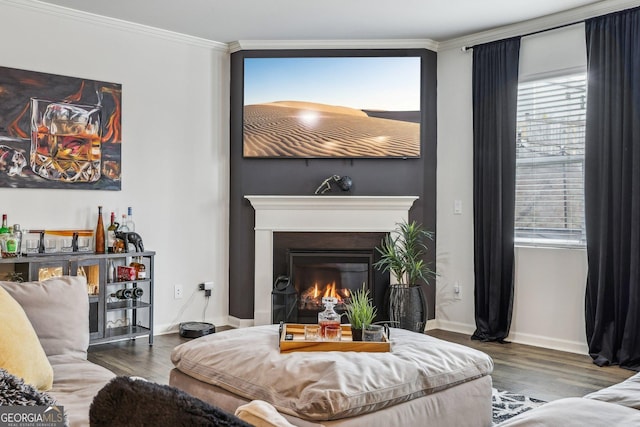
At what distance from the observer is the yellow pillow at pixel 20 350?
6.31 ft

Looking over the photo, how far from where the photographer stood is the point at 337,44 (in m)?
5.46

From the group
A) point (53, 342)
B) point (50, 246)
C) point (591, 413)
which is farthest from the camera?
point (50, 246)

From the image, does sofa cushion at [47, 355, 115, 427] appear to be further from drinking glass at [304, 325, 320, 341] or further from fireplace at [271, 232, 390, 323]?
fireplace at [271, 232, 390, 323]

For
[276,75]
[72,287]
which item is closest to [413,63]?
[276,75]

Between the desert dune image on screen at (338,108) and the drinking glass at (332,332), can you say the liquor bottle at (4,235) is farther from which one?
the drinking glass at (332,332)

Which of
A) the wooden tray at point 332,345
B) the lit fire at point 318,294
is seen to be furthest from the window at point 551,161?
the wooden tray at point 332,345

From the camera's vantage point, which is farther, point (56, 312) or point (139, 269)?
point (139, 269)

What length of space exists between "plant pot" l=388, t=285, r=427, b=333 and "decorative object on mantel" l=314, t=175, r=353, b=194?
100cm

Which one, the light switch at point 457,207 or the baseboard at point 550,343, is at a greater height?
the light switch at point 457,207

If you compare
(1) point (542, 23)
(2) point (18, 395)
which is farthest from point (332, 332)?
(1) point (542, 23)

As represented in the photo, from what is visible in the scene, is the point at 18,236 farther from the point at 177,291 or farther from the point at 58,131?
the point at 177,291

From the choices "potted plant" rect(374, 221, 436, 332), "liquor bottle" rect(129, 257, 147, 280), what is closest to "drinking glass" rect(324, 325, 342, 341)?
"potted plant" rect(374, 221, 436, 332)

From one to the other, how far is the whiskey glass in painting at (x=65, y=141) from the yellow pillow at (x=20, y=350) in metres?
2.66

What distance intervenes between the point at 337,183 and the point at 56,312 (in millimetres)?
3304
